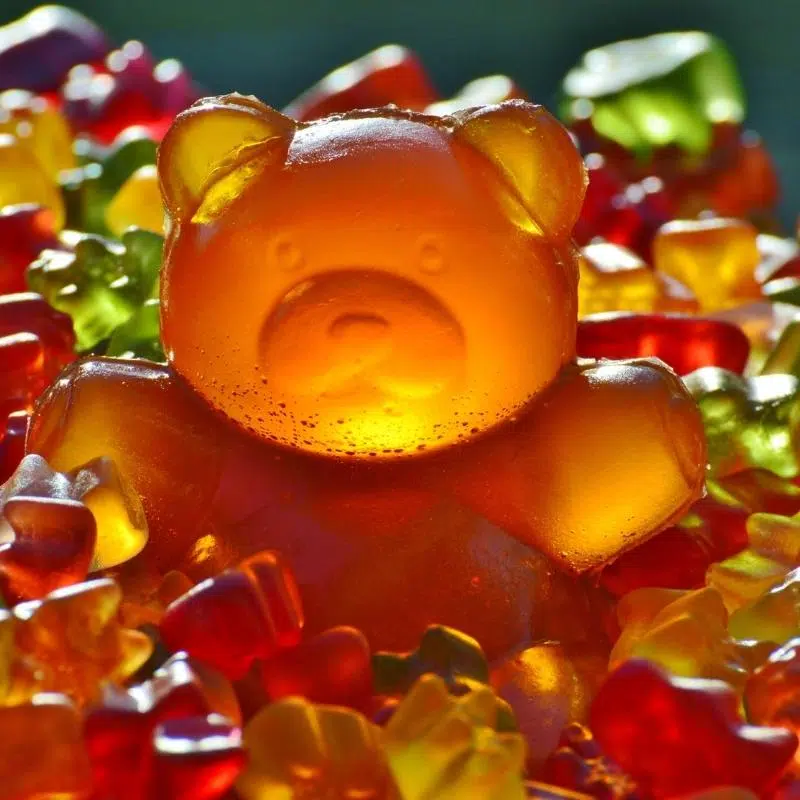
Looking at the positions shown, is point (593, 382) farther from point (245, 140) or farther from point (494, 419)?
point (245, 140)

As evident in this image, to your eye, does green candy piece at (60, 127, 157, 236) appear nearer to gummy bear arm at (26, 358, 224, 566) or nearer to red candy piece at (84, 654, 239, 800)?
gummy bear arm at (26, 358, 224, 566)

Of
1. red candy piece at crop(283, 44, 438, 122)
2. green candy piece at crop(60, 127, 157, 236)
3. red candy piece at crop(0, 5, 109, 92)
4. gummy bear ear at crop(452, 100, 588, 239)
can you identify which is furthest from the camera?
red candy piece at crop(0, 5, 109, 92)

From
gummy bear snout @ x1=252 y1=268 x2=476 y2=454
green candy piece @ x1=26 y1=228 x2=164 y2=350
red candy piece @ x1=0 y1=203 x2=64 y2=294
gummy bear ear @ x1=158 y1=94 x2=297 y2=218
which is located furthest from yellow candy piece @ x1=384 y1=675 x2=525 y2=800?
red candy piece @ x1=0 y1=203 x2=64 y2=294

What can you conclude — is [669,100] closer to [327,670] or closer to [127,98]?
[127,98]

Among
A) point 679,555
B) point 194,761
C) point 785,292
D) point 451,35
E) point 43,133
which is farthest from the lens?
point 451,35

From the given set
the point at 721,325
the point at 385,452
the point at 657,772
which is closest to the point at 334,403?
the point at 385,452

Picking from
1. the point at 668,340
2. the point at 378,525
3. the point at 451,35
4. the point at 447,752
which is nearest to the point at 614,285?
the point at 668,340
